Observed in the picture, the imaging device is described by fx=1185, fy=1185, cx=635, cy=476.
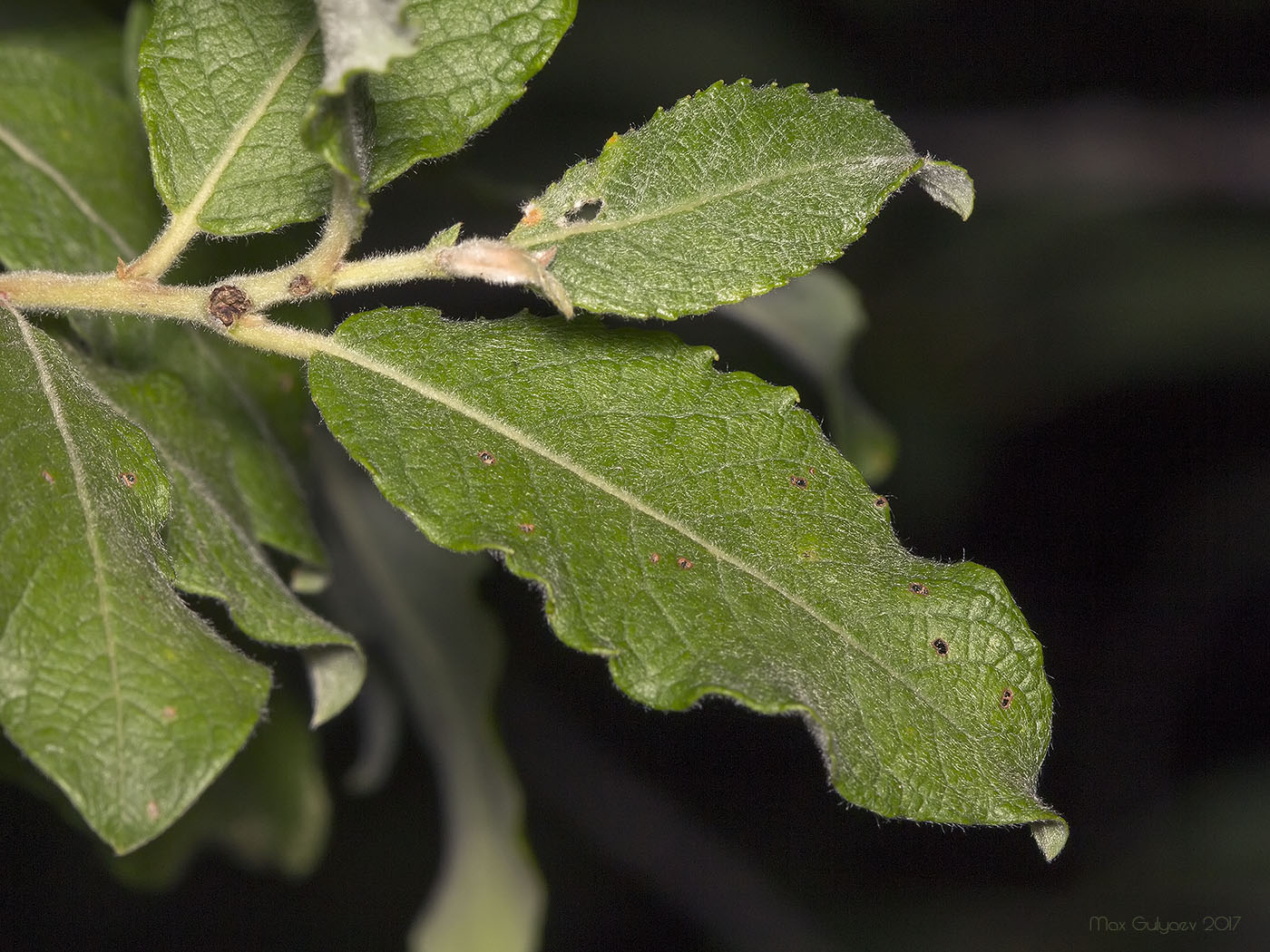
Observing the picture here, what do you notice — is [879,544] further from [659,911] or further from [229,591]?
[659,911]

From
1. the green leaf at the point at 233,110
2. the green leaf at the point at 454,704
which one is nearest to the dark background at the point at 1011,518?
the green leaf at the point at 454,704

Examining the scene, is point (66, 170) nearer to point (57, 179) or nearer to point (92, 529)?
point (57, 179)

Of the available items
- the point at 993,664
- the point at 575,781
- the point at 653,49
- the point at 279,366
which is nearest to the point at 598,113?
the point at 653,49

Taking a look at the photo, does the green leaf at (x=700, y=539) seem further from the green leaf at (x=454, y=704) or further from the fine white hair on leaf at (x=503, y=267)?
the green leaf at (x=454, y=704)

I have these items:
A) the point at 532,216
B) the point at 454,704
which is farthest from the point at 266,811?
the point at 532,216

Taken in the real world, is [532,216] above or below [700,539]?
above

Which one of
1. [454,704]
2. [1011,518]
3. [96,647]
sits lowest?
[1011,518]

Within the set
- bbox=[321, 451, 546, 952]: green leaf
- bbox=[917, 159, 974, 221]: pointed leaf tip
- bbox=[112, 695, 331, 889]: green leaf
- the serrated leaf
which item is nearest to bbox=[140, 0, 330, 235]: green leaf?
the serrated leaf
